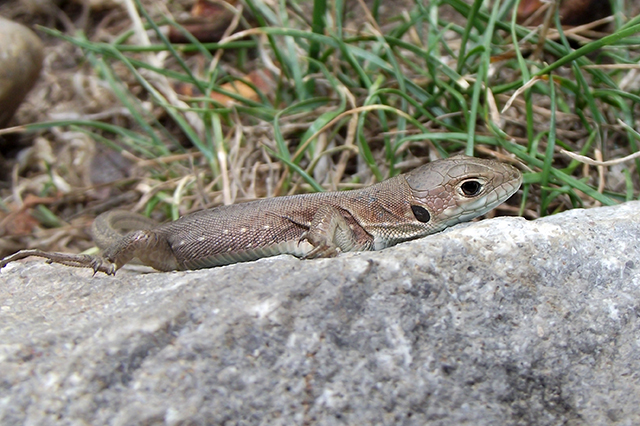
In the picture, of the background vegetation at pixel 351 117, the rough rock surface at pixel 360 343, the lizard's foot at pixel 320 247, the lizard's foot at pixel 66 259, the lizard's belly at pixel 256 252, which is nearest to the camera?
the rough rock surface at pixel 360 343

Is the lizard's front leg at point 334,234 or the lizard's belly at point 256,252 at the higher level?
the lizard's front leg at point 334,234

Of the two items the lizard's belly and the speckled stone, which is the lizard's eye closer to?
the lizard's belly

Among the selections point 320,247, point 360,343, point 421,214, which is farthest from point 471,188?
point 360,343

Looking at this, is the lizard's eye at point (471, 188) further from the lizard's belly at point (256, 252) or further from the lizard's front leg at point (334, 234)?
the lizard's belly at point (256, 252)

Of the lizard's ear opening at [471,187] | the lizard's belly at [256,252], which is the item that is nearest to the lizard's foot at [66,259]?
the lizard's belly at [256,252]

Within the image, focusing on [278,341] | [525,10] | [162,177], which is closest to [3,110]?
[162,177]

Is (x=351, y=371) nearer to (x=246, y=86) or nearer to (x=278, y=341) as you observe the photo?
(x=278, y=341)

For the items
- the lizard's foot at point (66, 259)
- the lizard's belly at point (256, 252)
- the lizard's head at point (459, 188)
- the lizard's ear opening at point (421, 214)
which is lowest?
the lizard's belly at point (256, 252)

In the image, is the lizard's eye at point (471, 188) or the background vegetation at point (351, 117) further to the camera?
the background vegetation at point (351, 117)
